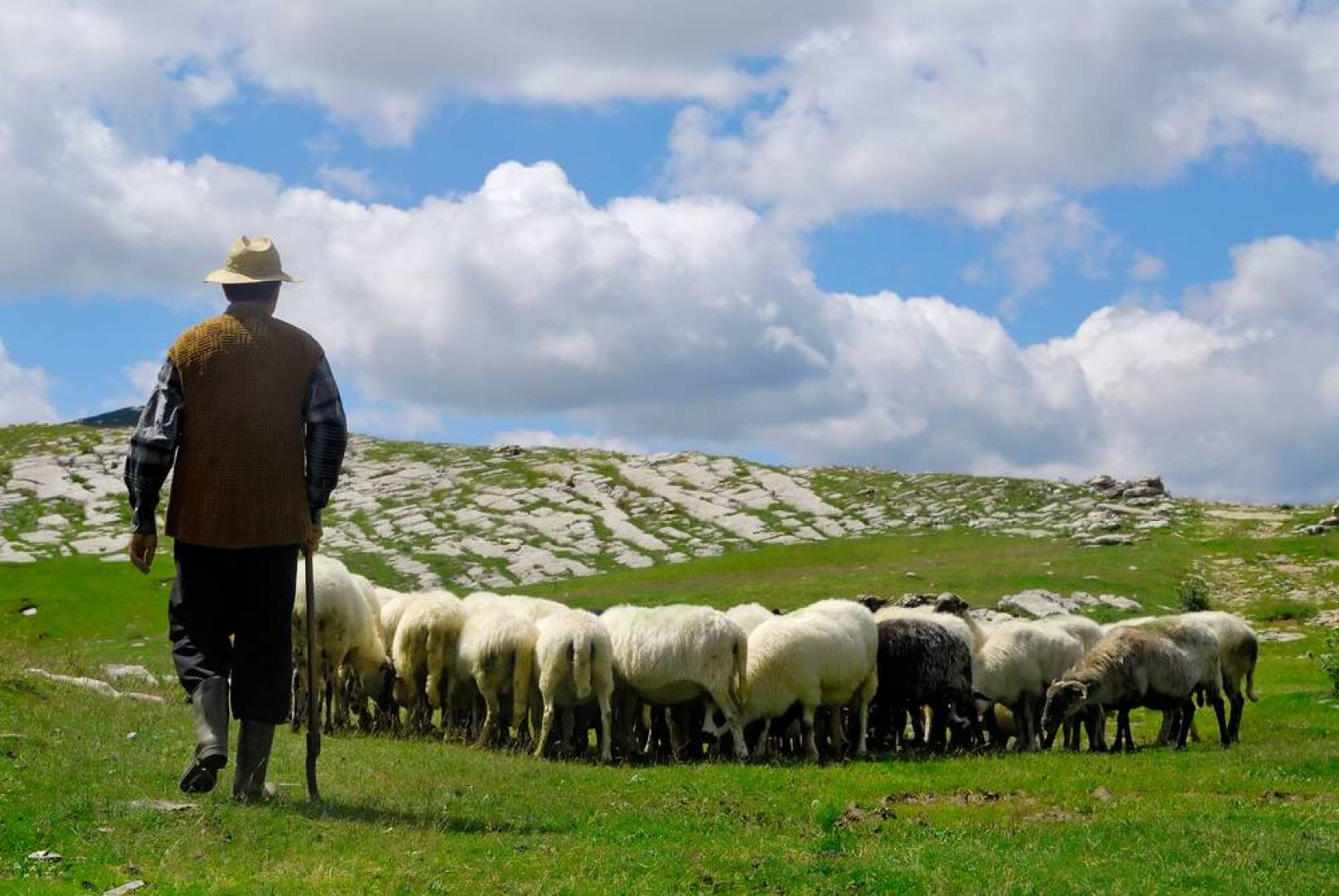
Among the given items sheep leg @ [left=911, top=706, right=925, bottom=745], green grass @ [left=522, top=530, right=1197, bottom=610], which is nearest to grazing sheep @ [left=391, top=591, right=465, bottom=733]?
sheep leg @ [left=911, top=706, right=925, bottom=745]

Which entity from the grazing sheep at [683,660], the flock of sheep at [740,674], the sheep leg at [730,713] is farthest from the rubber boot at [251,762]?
the sheep leg at [730,713]

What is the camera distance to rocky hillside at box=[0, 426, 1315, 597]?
66.6 metres

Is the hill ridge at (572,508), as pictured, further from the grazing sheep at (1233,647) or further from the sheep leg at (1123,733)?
the sheep leg at (1123,733)

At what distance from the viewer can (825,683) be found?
65.2 ft

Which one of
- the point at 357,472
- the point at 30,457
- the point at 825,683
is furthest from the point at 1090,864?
the point at 30,457

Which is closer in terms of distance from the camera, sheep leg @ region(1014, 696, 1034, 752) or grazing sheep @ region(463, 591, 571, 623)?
grazing sheep @ region(463, 591, 571, 623)

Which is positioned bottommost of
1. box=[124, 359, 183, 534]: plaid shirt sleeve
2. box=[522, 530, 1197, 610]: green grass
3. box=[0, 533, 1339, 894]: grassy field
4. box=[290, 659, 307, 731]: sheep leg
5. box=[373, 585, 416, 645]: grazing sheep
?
box=[0, 533, 1339, 894]: grassy field

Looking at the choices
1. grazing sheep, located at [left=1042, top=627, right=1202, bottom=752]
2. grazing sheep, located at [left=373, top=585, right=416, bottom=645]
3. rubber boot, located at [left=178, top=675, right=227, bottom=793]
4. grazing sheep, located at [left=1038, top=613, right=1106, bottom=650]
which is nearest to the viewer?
rubber boot, located at [left=178, top=675, right=227, bottom=793]

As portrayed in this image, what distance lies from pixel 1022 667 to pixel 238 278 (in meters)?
15.5

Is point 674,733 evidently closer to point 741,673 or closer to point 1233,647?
point 741,673

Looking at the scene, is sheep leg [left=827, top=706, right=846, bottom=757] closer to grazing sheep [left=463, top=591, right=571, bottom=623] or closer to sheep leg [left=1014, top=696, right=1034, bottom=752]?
sheep leg [left=1014, top=696, right=1034, bottom=752]

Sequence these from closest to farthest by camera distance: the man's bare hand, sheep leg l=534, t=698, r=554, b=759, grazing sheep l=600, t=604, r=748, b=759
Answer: the man's bare hand, sheep leg l=534, t=698, r=554, b=759, grazing sheep l=600, t=604, r=748, b=759

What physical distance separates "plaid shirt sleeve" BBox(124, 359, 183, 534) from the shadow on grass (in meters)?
2.53

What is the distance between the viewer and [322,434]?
10617mm
